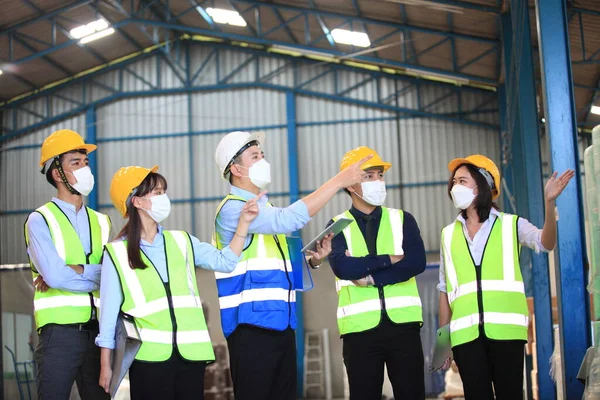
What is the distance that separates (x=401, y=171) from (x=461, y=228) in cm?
1620

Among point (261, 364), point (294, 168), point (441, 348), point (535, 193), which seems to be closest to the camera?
point (261, 364)

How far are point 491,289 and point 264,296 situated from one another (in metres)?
1.40

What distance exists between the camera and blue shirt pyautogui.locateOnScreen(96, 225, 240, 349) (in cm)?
425

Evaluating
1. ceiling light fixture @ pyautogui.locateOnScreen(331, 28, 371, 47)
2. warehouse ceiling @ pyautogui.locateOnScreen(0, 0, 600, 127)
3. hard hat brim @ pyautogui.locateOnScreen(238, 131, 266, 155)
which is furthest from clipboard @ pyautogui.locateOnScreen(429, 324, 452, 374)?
ceiling light fixture @ pyautogui.locateOnScreen(331, 28, 371, 47)

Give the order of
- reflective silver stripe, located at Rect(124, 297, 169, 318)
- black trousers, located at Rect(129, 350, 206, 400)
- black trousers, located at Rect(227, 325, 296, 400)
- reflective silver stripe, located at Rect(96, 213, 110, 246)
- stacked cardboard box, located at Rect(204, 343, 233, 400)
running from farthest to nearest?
stacked cardboard box, located at Rect(204, 343, 233, 400) → reflective silver stripe, located at Rect(96, 213, 110, 246) → black trousers, located at Rect(227, 325, 296, 400) → reflective silver stripe, located at Rect(124, 297, 169, 318) → black trousers, located at Rect(129, 350, 206, 400)

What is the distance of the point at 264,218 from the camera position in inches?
178

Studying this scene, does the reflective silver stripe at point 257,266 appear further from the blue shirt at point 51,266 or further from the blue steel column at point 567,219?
the blue steel column at point 567,219

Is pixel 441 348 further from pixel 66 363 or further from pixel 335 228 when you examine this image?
pixel 66 363

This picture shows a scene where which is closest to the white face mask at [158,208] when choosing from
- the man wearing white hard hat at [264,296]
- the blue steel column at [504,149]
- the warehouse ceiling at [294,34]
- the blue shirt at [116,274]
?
the blue shirt at [116,274]

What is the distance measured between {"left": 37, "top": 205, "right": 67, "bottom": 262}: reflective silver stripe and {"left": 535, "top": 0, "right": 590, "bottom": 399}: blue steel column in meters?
3.51

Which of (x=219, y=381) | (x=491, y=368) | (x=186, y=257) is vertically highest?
(x=186, y=257)

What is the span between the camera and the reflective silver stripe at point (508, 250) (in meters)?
4.79

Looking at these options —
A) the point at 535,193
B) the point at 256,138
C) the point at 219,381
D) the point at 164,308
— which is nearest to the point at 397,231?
the point at 256,138

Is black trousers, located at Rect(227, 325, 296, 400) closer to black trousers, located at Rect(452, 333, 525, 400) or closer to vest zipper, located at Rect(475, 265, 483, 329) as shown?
black trousers, located at Rect(452, 333, 525, 400)
